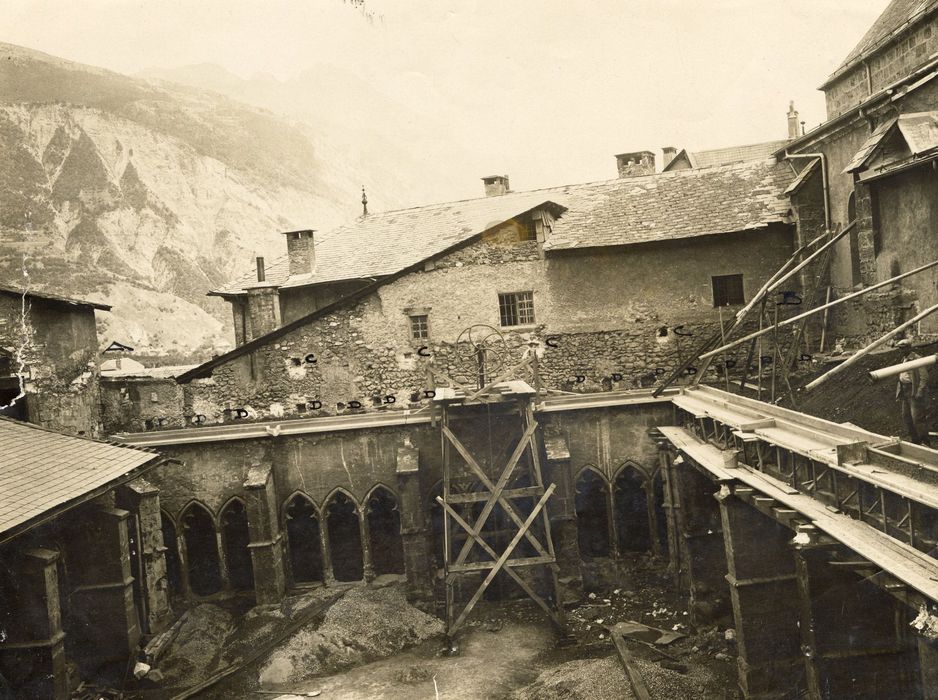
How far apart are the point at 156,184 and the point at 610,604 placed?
61.3 metres

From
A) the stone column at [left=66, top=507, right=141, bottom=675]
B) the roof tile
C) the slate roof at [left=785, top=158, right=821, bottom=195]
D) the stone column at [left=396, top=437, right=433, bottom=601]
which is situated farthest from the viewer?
the slate roof at [left=785, top=158, right=821, bottom=195]

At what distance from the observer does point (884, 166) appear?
15375 mm

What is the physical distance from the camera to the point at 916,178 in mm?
14734

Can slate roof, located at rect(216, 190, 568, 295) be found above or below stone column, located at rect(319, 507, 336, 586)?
above

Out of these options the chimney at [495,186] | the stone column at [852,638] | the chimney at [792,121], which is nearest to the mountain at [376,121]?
the chimney at [792,121]

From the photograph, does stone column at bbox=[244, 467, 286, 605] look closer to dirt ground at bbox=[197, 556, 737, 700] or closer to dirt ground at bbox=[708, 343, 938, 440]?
dirt ground at bbox=[197, 556, 737, 700]

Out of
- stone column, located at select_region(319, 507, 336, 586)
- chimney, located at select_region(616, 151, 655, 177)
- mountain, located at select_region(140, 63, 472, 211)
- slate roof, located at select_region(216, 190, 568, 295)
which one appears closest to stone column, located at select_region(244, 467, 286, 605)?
stone column, located at select_region(319, 507, 336, 586)

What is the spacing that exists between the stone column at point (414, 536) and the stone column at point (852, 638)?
26.5 ft

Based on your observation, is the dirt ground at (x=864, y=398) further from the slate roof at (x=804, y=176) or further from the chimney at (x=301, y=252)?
the chimney at (x=301, y=252)

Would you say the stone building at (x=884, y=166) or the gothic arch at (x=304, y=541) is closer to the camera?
the stone building at (x=884, y=166)

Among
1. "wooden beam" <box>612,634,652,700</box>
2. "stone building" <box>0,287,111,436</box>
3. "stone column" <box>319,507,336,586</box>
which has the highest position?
"stone building" <box>0,287,111,436</box>

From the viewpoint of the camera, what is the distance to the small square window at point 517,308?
20.7 m

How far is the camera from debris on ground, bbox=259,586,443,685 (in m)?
13.4

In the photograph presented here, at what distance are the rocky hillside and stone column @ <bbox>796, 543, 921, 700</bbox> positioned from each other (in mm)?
49515
